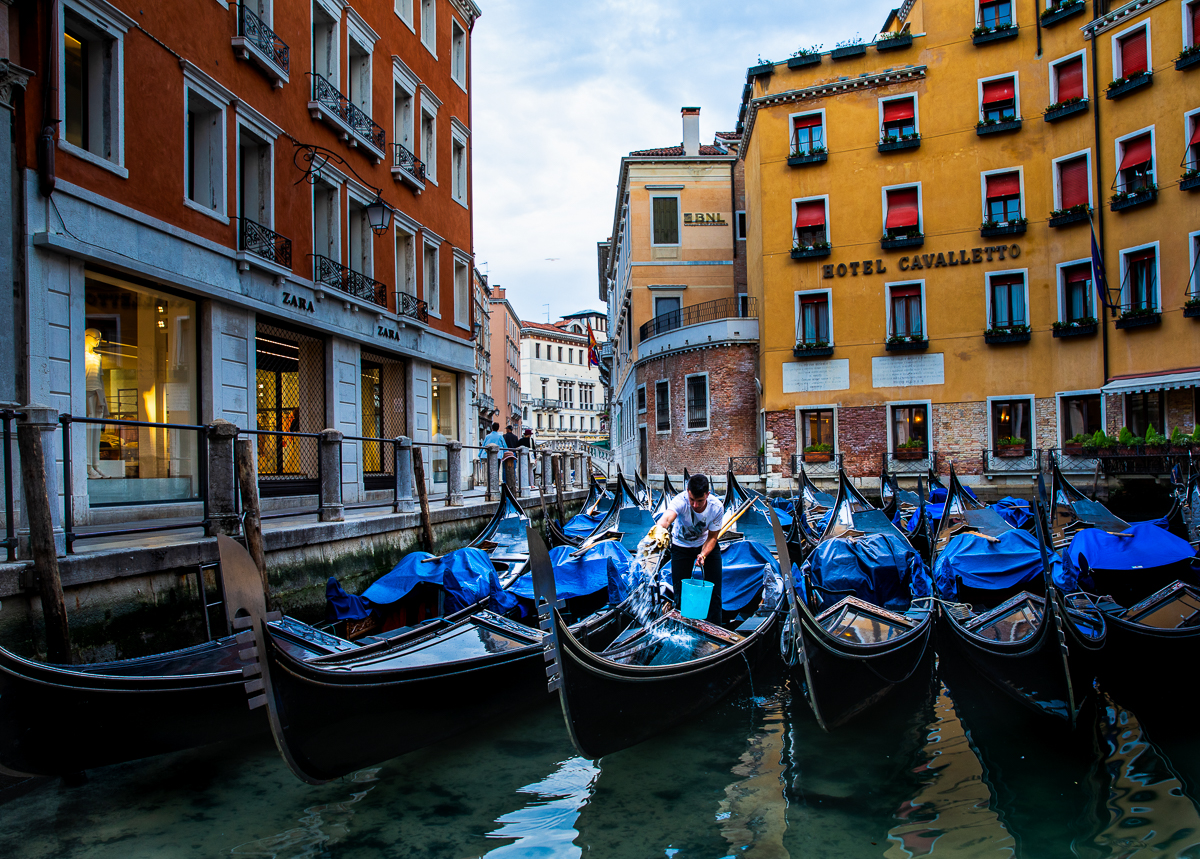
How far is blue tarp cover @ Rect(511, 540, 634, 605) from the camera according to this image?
19.8 feet

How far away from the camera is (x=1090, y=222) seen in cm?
1357

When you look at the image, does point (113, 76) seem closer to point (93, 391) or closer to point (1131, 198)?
point (93, 391)

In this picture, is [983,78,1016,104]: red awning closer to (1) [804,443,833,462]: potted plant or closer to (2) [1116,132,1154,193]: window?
(2) [1116,132,1154,193]: window

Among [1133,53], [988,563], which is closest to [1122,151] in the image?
[1133,53]

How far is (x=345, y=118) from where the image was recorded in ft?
31.8

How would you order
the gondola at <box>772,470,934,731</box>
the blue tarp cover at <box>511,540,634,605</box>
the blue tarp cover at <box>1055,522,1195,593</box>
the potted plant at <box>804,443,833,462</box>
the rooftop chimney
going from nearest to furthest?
the gondola at <box>772,470,934,731</box>
the blue tarp cover at <box>1055,522,1195,593</box>
the blue tarp cover at <box>511,540,634,605</box>
the potted plant at <box>804,443,833,462</box>
the rooftop chimney

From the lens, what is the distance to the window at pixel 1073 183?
13938mm

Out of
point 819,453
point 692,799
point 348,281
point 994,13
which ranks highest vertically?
point 994,13

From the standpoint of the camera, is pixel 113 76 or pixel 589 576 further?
pixel 113 76

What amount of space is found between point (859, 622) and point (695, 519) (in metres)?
1.17

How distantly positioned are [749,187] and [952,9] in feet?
16.8

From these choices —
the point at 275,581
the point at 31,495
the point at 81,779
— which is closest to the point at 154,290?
the point at 275,581

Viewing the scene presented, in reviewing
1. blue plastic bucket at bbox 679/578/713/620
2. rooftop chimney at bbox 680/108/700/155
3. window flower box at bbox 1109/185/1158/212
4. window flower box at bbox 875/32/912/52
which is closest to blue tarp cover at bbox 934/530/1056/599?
blue plastic bucket at bbox 679/578/713/620

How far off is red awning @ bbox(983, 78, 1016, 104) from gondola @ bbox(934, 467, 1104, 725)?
11.1 m
